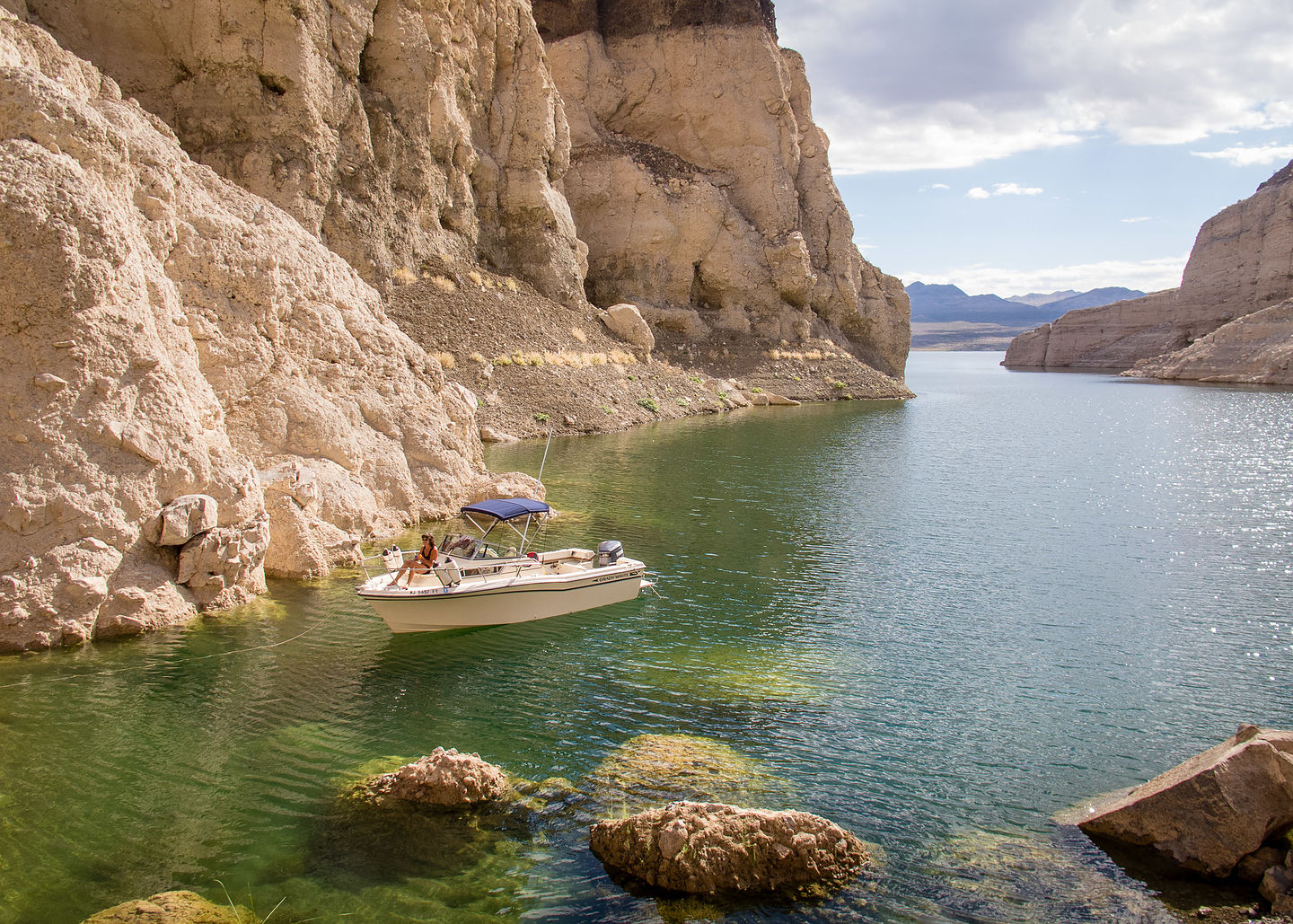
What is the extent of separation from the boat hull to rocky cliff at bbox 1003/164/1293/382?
10342cm

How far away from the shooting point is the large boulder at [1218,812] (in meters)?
9.68

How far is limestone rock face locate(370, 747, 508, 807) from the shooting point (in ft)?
34.2

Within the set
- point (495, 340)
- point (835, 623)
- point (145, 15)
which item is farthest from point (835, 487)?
point (145, 15)

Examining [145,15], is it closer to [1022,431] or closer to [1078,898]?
[1078,898]

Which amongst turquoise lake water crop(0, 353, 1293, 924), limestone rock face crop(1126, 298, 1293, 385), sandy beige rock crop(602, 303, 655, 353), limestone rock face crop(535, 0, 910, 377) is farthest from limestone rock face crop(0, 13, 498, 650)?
limestone rock face crop(1126, 298, 1293, 385)

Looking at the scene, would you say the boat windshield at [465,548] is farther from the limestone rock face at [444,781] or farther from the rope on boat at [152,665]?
the limestone rock face at [444,781]

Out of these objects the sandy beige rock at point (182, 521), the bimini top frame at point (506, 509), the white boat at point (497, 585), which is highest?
the sandy beige rock at point (182, 521)

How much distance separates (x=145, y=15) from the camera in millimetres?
36000

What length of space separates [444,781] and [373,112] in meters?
41.7

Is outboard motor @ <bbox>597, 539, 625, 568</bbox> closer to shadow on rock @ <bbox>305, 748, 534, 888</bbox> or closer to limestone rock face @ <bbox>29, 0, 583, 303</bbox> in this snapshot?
shadow on rock @ <bbox>305, 748, 534, 888</bbox>

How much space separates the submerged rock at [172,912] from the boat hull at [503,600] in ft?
25.7

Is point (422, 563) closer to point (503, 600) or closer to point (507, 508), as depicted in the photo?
point (503, 600)

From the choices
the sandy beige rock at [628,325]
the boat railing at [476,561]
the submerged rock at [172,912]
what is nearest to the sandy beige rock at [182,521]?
the boat railing at [476,561]

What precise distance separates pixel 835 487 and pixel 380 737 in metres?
24.1
